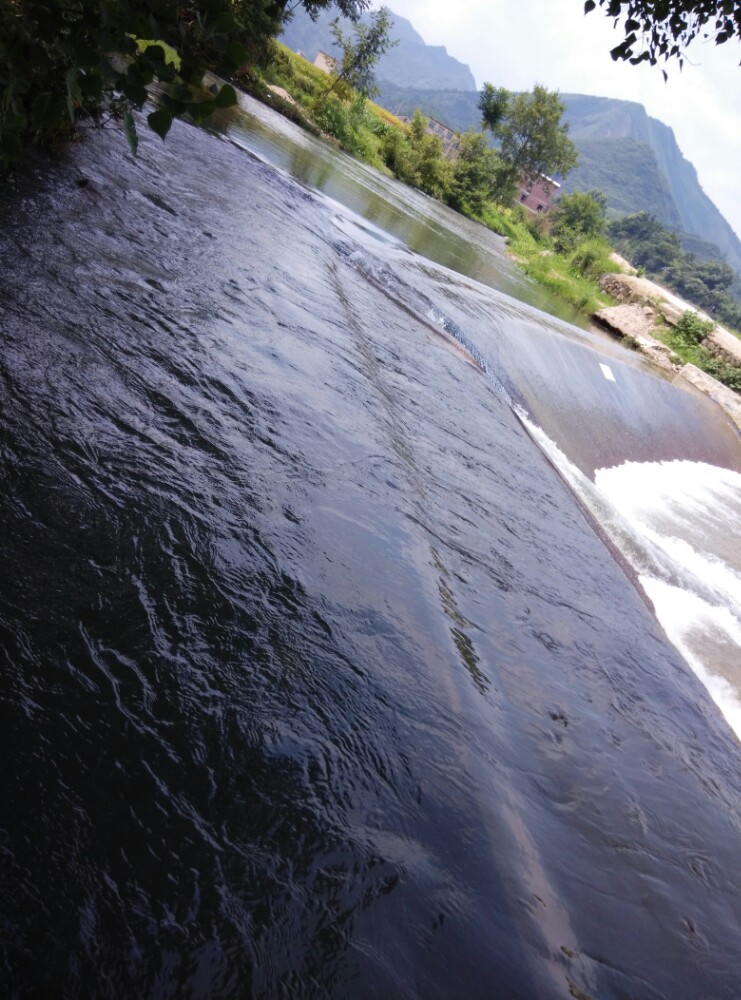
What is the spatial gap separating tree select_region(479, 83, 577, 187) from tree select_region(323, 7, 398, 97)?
2340 cm

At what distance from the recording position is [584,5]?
2.92 metres

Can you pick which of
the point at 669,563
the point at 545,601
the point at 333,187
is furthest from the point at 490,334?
the point at 333,187

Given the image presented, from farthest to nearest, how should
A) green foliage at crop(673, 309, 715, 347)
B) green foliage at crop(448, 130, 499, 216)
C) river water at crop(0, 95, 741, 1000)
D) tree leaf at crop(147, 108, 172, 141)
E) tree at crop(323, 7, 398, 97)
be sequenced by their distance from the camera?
1. green foliage at crop(448, 130, 499, 216)
2. tree at crop(323, 7, 398, 97)
3. green foliage at crop(673, 309, 715, 347)
4. river water at crop(0, 95, 741, 1000)
5. tree leaf at crop(147, 108, 172, 141)

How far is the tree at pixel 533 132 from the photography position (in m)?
59.5

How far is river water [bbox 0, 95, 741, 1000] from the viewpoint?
151 cm

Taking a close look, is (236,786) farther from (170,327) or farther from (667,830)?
(170,327)

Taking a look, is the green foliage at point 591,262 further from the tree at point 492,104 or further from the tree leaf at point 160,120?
the tree leaf at point 160,120

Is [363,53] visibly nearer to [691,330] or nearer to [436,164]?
[436,164]

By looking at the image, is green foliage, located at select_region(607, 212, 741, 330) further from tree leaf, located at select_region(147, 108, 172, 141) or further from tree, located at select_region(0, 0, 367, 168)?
tree leaf, located at select_region(147, 108, 172, 141)

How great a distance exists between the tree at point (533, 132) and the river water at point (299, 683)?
63.6 metres

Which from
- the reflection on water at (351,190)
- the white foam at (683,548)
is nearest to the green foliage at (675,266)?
the reflection on water at (351,190)

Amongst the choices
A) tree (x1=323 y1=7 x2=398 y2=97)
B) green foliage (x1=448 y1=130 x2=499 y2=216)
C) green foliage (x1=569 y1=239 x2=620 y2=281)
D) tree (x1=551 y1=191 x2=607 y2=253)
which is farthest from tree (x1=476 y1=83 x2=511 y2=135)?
green foliage (x1=569 y1=239 x2=620 y2=281)

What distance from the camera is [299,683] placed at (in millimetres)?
2178

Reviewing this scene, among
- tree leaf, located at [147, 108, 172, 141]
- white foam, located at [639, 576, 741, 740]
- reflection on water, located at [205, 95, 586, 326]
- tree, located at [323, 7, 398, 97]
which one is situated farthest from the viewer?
tree, located at [323, 7, 398, 97]
